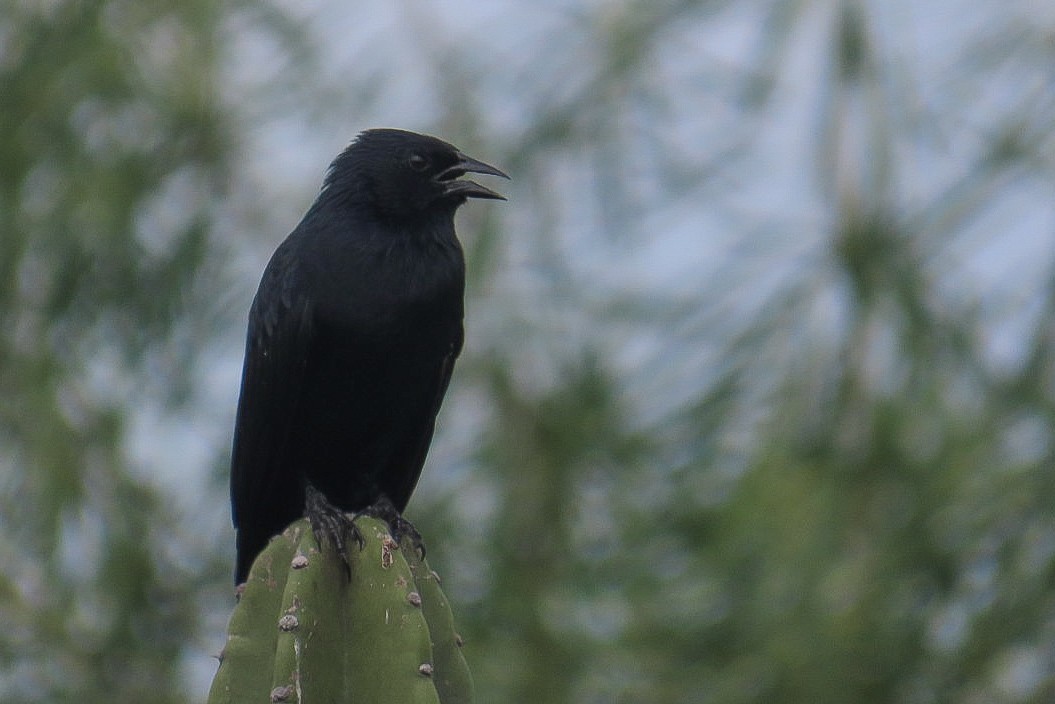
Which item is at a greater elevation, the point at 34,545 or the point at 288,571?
the point at 34,545

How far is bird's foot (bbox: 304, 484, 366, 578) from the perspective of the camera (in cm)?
374

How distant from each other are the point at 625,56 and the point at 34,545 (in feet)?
12.9

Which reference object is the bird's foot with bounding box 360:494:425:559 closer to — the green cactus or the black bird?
the black bird

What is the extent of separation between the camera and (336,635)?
138 inches

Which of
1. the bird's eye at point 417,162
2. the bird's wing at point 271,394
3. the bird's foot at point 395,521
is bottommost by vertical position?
the bird's foot at point 395,521

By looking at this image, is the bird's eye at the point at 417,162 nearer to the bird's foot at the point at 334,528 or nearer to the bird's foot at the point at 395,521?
the bird's foot at the point at 395,521

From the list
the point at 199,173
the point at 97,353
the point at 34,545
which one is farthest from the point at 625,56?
the point at 34,545

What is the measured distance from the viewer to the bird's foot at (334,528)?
12.3 feet

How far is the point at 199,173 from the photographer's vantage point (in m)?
9.64

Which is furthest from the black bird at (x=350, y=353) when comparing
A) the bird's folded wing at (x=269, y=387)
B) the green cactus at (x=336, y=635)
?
the green cactus at (x=336, y=635)

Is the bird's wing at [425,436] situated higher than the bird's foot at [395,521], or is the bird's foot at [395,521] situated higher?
the bird's wing at [425,436]

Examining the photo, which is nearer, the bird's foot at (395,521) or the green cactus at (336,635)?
the green cactus at (336,635)

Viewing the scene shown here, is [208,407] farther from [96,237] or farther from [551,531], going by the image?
[551,531]

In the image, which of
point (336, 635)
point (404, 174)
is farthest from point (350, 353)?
point (336, 635)
